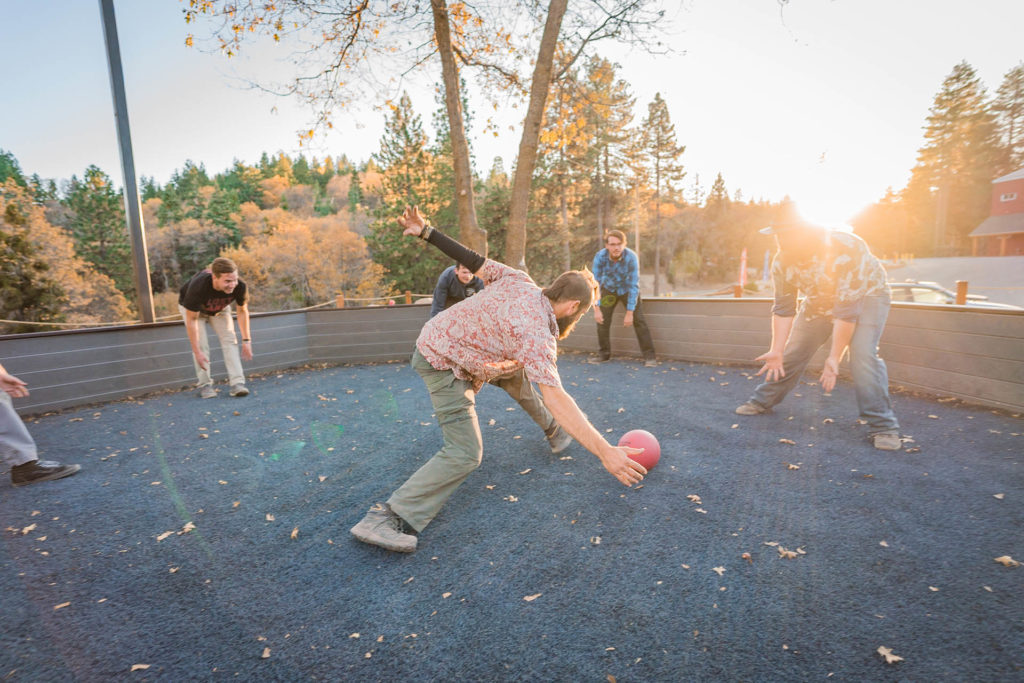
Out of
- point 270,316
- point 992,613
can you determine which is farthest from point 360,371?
point 992,613

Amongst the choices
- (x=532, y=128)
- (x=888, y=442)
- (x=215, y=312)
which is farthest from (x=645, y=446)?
(x=215, y=312)

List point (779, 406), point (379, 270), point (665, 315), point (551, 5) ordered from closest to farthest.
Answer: point (779, 406), point (551, 5), point (665, 315), point (379, 270)

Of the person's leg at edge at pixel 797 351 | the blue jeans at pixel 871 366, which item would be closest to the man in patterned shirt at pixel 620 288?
the person's leg at edge at pixel 797 351

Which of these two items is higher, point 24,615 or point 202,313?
point 202,313

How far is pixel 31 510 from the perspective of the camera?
122 inches

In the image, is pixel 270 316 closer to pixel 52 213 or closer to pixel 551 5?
pixel 551 5

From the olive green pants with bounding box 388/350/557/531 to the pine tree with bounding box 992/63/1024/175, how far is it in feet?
168

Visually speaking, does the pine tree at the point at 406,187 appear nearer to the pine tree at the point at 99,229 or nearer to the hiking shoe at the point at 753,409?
the pine tree at the point at 99,229

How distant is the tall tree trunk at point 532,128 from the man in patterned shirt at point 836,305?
351 cm

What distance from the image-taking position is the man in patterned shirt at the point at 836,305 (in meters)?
3.50

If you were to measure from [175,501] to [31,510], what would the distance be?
2.86 feet

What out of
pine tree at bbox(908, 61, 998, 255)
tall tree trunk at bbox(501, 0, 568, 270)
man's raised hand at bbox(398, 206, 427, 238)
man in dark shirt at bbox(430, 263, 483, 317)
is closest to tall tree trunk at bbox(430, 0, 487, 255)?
tall tree trunk at bbox(501, 0, 568, 270)

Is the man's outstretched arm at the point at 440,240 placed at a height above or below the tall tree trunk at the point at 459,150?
below

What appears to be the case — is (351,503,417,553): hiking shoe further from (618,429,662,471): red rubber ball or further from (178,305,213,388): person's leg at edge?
(178,305,213,388): person's leg at edge
